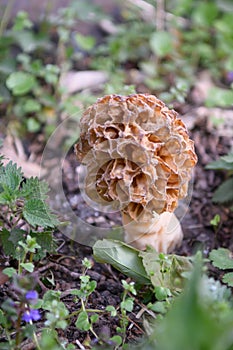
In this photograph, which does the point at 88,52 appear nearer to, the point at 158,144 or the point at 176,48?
the point at 176,48

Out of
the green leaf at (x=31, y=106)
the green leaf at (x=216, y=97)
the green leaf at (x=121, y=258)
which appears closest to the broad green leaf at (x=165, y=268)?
the green leaf at (x=121, y=258)

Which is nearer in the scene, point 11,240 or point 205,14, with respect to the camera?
point 11,240

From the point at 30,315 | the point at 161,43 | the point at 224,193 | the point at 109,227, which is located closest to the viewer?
the point at 30,315

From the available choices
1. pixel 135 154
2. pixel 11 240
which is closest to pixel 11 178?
pixel 11 240

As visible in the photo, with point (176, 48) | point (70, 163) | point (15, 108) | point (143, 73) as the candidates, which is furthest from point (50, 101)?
point (176, 48)

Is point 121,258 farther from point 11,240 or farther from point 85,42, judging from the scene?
point 85,42

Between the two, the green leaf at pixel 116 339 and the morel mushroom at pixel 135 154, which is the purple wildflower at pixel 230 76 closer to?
the morel mushroom at pixel 135 154
